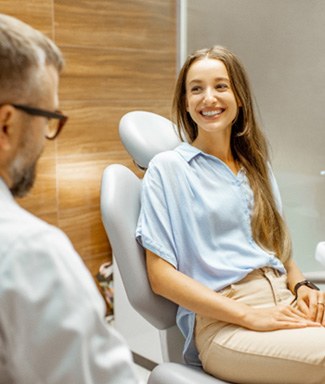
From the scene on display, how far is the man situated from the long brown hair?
0.91m

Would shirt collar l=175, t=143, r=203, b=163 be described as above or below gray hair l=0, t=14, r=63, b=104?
below

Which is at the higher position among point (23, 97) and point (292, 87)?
point (23, 97)

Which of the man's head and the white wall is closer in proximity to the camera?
the man's head

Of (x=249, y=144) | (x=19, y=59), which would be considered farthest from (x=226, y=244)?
(x=19, y=59)

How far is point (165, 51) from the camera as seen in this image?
10.4 feet

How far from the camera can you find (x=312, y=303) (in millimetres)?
1685

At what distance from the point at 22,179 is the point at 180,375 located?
2.58ft

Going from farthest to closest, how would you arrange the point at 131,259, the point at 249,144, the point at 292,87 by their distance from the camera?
1. the point at 292,87
2. the point at 249,144
3. the point at 131,259

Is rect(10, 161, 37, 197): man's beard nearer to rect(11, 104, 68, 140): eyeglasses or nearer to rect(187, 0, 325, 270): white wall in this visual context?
rect(11, 104, 68, 140): eyeglasses

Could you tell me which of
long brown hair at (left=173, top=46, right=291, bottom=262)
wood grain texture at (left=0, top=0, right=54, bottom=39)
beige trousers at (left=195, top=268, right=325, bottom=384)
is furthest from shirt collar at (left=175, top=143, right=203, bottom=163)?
wood grain texture at (left=0, top=0, right=54, bottom=39)

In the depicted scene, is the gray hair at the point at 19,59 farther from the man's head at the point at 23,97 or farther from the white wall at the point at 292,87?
the white wall at the point at 292,87

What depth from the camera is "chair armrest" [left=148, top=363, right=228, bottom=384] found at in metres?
1.50

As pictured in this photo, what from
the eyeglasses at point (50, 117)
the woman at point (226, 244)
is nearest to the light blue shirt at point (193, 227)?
the woman at point (226, 244)

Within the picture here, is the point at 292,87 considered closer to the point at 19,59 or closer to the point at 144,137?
the point at 144,137
